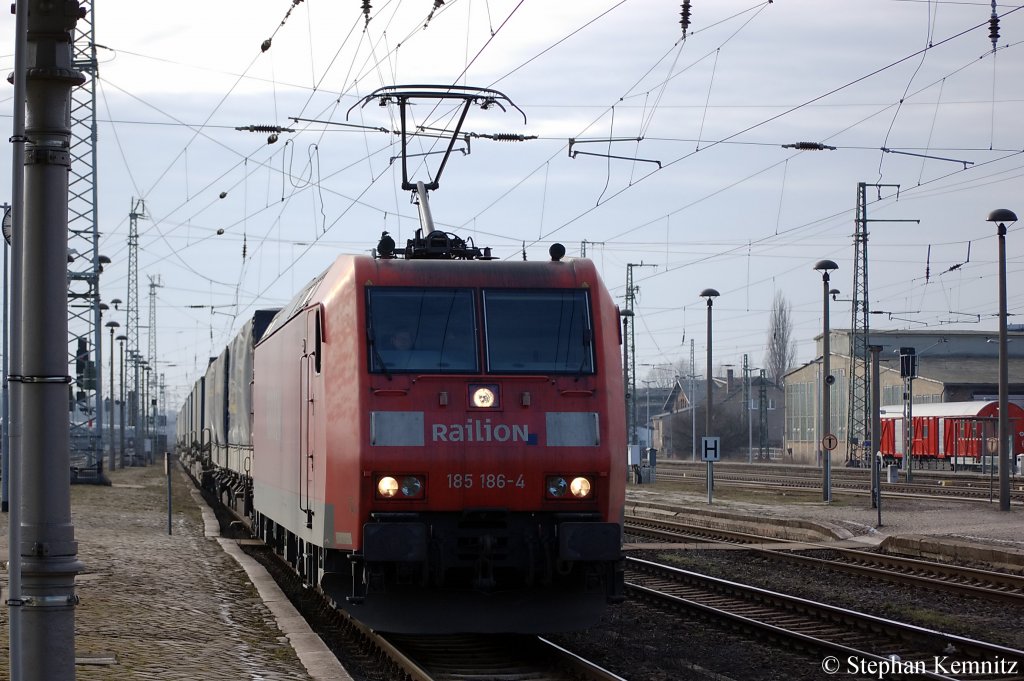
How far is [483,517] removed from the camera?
406 inches

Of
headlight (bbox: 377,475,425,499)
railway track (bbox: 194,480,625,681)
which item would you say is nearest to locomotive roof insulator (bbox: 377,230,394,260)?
headlight (bbox: 377,475,425,499)

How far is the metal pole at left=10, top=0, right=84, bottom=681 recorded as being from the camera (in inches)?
234

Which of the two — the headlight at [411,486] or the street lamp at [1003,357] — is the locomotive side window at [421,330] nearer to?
the headlight at [411,486]

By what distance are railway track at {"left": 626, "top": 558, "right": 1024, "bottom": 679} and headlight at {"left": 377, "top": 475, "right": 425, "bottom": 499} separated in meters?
3.61

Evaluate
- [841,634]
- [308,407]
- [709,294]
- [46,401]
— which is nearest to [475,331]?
[308,407]

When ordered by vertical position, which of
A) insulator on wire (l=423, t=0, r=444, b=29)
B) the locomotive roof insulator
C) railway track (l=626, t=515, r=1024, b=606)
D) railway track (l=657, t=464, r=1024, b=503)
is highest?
insulator on wire (l=423, t=0, r=444, b=29)

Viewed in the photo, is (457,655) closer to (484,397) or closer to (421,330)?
(484,397)

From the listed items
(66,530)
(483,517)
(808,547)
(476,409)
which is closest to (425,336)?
(476,409)

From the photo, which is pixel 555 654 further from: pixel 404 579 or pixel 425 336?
pixel 425 336

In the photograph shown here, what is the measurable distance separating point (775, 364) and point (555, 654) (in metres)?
103

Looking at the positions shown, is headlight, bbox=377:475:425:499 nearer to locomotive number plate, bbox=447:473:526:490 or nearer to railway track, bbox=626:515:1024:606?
locomotive number plate, bbox=447:473:526:490

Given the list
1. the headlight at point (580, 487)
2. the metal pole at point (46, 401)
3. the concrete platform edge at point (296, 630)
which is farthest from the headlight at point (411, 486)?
the metal pole at point (46, 401)

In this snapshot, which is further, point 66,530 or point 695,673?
point 695,673

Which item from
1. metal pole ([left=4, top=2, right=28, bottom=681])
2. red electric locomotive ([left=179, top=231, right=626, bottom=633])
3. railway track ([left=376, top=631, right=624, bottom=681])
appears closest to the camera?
metal pole ([left=4, top=2, right=28, bottom=681])
